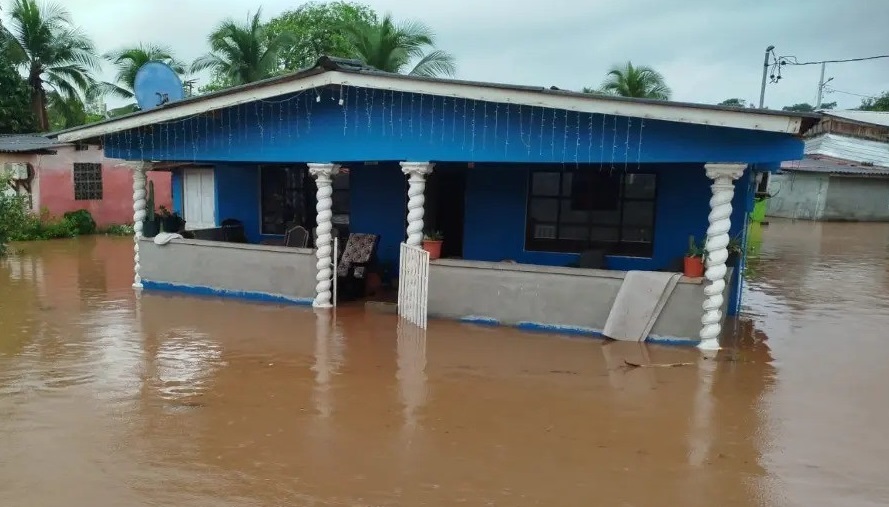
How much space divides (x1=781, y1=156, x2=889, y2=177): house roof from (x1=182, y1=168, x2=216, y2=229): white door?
23504 millimetres

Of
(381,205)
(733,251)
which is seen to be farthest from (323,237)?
(733,251)

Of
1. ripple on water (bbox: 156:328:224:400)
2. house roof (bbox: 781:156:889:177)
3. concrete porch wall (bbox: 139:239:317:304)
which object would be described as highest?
house roof (bbox: 781:156:889:177)

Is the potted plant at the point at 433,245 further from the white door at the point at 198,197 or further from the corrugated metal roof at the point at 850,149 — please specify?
the corrugated metal roof at the point at 850,149

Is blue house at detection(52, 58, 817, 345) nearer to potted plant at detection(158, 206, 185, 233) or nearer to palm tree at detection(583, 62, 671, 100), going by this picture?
potted plant at detection(158, 206, 185, 233)

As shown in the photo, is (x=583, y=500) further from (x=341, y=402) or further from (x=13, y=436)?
(x=13, y=436)

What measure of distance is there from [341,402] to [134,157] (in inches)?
291

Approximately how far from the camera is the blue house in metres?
7.46

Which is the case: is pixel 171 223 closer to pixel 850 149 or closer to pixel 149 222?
pixel 149 222

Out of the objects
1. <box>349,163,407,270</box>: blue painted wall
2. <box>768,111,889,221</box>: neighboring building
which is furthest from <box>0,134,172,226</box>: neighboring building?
<box>768,111,889,221</box>: neighboring building

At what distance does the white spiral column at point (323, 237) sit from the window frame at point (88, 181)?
48.3 ft

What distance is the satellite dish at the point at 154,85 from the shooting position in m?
12.2

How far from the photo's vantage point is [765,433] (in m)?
5.16

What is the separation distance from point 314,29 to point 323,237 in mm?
26425

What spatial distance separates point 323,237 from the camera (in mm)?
9531
